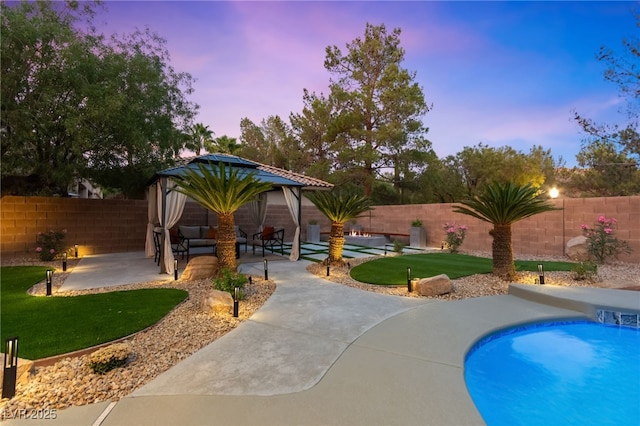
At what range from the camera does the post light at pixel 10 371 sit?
8.06ft

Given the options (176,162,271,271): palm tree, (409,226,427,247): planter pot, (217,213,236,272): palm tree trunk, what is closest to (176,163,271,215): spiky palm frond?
(176,162,271,271): palm tree

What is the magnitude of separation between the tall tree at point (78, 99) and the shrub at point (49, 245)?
64.9 inches

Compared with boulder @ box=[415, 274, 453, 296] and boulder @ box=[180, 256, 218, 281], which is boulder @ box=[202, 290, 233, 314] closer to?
boulder @ box=[180, 256, 218, 281]

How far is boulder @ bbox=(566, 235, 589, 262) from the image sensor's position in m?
8.50

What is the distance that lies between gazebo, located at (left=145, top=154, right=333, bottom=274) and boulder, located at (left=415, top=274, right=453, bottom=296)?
13.8 ft

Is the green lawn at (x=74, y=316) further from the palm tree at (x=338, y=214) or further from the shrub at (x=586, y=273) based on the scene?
the shrub at (x=586, y=273)

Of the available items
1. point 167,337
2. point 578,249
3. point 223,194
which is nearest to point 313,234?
point 223,194

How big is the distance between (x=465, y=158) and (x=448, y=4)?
A: 46.2ft

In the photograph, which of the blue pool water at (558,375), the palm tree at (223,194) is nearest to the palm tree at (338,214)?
the palm tree at (223,194)

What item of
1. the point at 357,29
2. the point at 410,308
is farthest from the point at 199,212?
the point at 357,29

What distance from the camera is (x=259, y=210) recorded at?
43.2ft

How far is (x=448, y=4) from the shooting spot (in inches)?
308

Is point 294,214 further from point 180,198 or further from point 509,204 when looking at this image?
point 509,204

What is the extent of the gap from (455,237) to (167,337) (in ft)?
33.7
